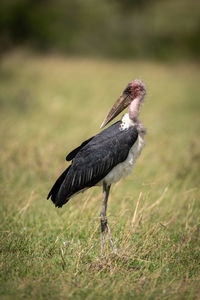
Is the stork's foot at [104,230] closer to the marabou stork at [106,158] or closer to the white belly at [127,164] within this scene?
the marabou stork at [106,158]

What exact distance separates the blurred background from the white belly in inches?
751

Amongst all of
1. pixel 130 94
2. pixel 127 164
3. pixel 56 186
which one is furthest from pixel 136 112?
pixel 56 186

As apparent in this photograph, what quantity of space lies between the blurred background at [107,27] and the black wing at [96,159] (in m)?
19.1

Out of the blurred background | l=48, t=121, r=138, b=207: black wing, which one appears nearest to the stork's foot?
l=48, t=121, r=138, b=207: black wing

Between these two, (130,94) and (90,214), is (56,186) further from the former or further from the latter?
(130,94)

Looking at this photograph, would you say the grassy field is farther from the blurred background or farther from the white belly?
the blurred background

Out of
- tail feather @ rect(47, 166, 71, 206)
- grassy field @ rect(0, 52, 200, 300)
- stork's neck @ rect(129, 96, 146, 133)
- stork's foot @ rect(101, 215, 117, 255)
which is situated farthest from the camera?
tail feather @ rect(47, 166, 71, 206)

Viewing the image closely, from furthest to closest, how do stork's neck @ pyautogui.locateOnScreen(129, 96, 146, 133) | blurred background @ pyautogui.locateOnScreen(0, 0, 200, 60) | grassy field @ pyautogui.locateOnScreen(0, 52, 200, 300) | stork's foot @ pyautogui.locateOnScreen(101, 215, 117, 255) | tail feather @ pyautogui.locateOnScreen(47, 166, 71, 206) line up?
blurred background @ pyautogui.locateOnScreen(0, 0, 200, 60) < tail feather @ pyautogui.locateOnScreen(47, 166, 71, 206) < stork's neck @ pyautogui.locateOnScreen(129, 96, 146, 133) < stork's foot @ pyautogui.locateOnScreen(101, 215, 117, 255) < grassy field @ pyautogui.locateOnScreen(0, 52, 200, 300)

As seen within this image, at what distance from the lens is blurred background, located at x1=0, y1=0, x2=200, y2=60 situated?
79.0 ft

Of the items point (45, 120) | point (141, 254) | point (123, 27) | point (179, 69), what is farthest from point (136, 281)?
point (123, 27)

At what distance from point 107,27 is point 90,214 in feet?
76.5

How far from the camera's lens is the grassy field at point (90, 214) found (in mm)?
3477

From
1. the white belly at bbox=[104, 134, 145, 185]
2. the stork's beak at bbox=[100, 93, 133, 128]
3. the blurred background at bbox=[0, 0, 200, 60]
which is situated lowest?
the white belly at bbox=[104, 134, 145, 185]

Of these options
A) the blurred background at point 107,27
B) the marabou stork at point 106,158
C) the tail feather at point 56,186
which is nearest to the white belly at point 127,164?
the marabou stork at point 106,158
